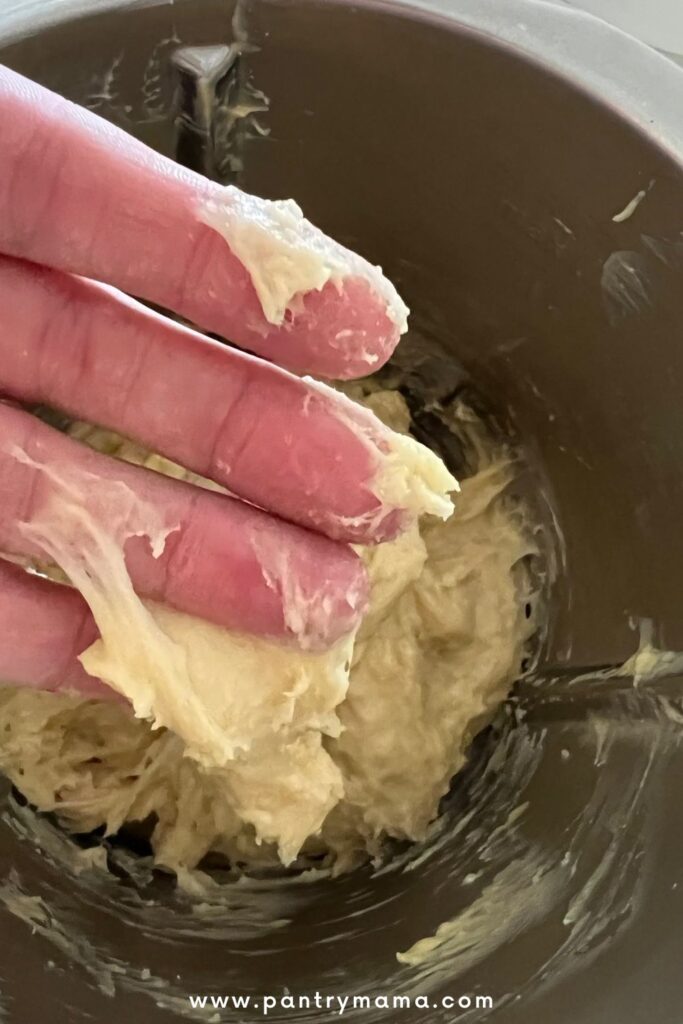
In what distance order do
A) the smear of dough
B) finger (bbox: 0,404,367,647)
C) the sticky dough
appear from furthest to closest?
the sticky dough < finger (bbox: 0,404,367,647) < the smear of dough

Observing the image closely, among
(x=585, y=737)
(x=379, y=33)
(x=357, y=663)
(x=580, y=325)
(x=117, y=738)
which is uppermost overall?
(x=379, y=33)

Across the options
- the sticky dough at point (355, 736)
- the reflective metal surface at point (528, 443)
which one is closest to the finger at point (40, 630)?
the sticky dough at point (355, 736)

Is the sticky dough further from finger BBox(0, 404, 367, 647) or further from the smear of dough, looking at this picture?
the smear of dough

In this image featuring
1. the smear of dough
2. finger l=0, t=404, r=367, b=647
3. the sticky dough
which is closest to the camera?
the smear of dough

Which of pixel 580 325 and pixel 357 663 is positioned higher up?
pixel 580 325

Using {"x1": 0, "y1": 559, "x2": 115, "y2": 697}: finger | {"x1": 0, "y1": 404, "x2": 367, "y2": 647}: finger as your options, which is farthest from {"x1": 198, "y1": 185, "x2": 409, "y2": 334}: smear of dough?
{"x1": 0, "y1": 559, "x2": 115, "y2": 697}: finger

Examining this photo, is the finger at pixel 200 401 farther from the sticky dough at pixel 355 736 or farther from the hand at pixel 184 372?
the sticky dough at pixel 355 736

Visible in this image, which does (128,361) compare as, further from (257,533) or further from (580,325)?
(580,325)

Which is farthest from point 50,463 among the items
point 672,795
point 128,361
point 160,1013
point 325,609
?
point 672,795
